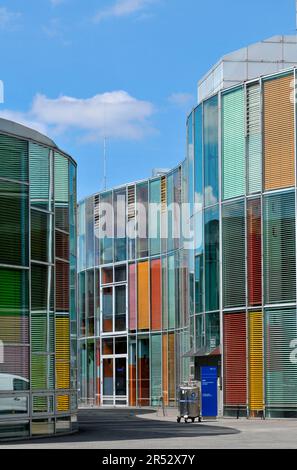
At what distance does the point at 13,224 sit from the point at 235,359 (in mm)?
13730

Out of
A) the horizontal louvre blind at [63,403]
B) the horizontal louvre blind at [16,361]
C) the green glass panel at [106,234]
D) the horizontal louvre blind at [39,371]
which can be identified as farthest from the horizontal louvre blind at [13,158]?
the green glass panel at [106,234]

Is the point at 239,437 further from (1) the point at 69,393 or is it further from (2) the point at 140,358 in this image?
(2) the point at 140,358

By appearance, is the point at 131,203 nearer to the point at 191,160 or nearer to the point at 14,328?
the point at 191,160

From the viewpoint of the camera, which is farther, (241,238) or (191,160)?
(191,160)

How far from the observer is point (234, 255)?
3622 cm

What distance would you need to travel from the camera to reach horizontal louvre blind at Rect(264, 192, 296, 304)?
34281 mm

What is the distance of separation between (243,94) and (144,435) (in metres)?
14.6

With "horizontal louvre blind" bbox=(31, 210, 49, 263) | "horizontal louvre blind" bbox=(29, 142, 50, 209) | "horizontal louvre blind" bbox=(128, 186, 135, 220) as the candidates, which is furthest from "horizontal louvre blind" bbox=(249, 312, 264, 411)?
"horizontal louvre blind" bbox=(128, 186, 135, 220)

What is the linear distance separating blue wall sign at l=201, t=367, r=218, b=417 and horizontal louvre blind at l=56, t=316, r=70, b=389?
29.2 feet

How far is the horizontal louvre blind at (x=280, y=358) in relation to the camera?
3397cm

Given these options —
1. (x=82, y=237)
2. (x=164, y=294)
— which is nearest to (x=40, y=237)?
(x=164, y=294)

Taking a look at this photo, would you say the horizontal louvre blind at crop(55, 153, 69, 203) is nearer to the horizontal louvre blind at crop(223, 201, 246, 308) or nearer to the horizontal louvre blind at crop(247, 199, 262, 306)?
the horizontal louvre blind at crop(247, 199, 262, 306)

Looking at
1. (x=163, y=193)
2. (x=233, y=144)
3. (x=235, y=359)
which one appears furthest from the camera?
(x=163, y=193)

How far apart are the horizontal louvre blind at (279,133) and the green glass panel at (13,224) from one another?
1230 centimetres
